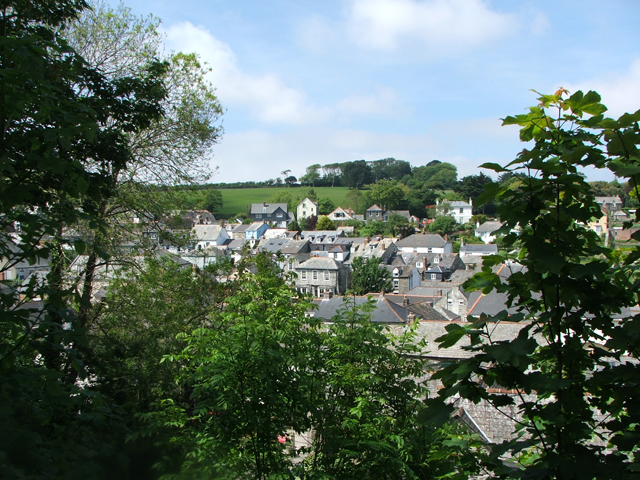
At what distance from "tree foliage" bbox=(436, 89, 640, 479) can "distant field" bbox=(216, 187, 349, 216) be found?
95124 mm

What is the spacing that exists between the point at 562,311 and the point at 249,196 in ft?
373

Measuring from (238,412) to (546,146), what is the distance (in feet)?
15.2

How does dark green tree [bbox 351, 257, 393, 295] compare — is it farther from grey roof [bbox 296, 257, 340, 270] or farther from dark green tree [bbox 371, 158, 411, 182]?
dark green tree [bbox 371, 158, 411, 182]

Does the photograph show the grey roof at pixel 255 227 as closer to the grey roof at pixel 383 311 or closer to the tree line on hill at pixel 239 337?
the grey roof at pixel 383 311

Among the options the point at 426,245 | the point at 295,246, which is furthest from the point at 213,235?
the point at 426,245

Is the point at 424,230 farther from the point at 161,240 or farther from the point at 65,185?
the point at 65,185

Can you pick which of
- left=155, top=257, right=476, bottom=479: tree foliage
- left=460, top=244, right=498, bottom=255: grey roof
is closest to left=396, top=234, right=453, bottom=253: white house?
left=460, top=244, right=498, bottom=255: grey roof

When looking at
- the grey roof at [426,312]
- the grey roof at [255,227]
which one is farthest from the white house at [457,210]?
the grey roof at [426,312]

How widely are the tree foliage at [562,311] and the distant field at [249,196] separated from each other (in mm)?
95124

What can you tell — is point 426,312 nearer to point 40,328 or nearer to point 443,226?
A: point 40,328

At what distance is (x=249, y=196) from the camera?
4483 inches

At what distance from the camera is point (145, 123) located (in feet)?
25.3

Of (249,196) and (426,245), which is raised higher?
(249,196)

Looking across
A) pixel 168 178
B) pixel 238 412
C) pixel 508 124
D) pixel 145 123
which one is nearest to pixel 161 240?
pixel 168 178
